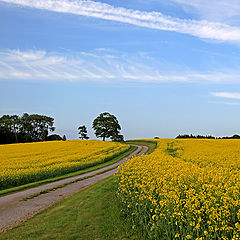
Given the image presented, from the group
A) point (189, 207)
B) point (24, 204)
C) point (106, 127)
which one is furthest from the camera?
point (106, 127)

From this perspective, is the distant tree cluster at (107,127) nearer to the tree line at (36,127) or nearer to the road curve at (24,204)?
the tree line at (36,127)

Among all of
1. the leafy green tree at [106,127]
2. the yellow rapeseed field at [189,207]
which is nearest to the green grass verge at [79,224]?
the yellow rapeseed field at [189,207]

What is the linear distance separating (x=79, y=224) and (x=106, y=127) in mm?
77835

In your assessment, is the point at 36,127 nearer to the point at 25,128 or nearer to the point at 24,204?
the point at 25,128

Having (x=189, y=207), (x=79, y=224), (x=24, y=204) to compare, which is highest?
(x=189, y=207)

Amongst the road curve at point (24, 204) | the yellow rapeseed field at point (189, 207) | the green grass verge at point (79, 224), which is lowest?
the road curve at point (24, 204)

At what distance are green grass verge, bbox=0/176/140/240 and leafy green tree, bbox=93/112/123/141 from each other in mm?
73772

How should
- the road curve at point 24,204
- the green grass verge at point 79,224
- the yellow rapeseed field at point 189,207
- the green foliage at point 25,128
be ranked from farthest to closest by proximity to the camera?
the green foliage at point 25,128 → the road curve at point 24,204 → the green grass verge at point 79,224 → the yellow rapeseed field at point 189,207

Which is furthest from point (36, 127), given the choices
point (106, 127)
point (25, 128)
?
point (106, 127)

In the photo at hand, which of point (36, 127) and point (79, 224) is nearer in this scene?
point (79, 224)

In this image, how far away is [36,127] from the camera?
102 metres

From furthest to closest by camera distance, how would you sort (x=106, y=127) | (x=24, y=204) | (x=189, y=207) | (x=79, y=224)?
1. (x=106, y=127)
2. (x=24, y=204)
3. (x=79, y=224)
4. (x=189, y=207)

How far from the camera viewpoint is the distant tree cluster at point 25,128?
3394 inches

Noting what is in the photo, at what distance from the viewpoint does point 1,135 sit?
268 feet
